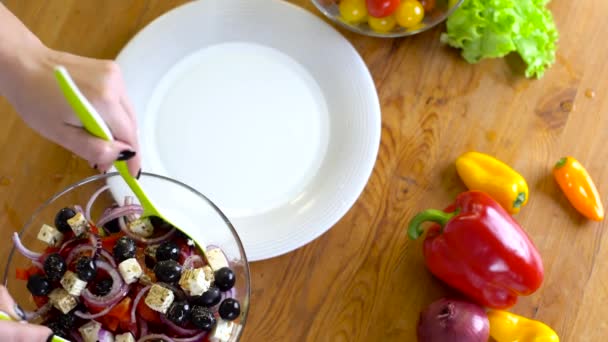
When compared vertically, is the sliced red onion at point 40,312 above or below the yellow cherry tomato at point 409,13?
below

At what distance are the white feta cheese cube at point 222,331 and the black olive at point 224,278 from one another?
66 millimetres

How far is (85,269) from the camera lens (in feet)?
3.67

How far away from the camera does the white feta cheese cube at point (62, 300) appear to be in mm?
1118

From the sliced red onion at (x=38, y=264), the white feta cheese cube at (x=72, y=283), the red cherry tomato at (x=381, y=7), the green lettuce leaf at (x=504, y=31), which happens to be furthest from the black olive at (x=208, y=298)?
the green lettuce leaf at (x=504, y=31)

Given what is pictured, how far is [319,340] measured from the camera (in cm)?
138

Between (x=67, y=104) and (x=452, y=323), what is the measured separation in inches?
35.8

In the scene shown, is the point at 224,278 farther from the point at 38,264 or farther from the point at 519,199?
the point at 519,199

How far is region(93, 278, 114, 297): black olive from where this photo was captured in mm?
1146

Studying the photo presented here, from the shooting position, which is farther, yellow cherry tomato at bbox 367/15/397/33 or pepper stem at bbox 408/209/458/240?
yellow cherry tomato at bbox 367/15/397/33

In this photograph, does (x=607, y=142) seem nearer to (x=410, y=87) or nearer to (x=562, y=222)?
(x=562, y=222)

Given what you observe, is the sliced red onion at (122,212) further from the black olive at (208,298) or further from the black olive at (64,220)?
the black olive at (208,298)

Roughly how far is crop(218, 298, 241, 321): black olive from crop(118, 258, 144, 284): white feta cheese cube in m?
0.18

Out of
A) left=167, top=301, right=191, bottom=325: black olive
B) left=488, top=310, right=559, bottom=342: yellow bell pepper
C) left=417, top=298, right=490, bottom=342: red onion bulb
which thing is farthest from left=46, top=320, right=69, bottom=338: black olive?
left=488, top=310, right=559, bottom=342: yellow bell pepper

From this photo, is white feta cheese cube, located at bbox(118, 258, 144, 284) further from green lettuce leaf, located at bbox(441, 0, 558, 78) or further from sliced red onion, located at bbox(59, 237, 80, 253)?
green lettuce leaf, located at bbox(441, 0, 558, 78)
